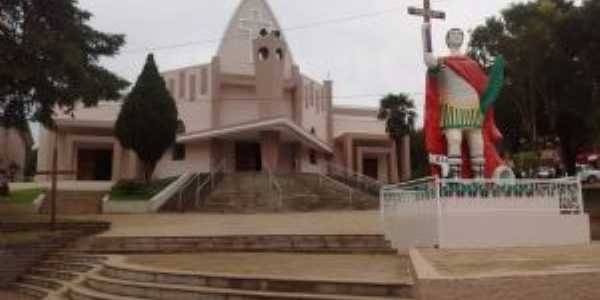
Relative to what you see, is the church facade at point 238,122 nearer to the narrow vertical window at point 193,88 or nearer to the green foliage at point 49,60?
the narrow vertical window at point 193,88

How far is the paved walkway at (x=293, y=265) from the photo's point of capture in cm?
925

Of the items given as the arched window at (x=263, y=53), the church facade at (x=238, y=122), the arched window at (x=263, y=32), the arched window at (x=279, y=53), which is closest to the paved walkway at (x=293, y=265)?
the church facade at (x=238, y=122)

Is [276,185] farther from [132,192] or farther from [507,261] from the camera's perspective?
[507,261]

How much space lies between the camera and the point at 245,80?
120 feet

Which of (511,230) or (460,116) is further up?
(460,116)

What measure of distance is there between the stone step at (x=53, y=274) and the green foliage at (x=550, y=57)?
65.1 ft

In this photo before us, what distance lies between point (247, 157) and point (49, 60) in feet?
62.4

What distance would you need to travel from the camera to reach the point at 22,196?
89.2 feet

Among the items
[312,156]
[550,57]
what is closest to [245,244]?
[550,57]

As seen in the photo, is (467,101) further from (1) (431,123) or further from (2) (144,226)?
(2) (144,226)

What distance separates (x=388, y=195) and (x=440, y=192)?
9.02 ft

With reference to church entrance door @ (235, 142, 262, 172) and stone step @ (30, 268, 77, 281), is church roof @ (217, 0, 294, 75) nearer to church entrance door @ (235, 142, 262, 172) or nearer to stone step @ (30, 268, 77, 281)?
church entrance door @ (235, 142, 262, 172)

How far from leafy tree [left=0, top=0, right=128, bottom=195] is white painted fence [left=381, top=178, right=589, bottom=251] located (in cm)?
991

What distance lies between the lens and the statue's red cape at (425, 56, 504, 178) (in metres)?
13.1
